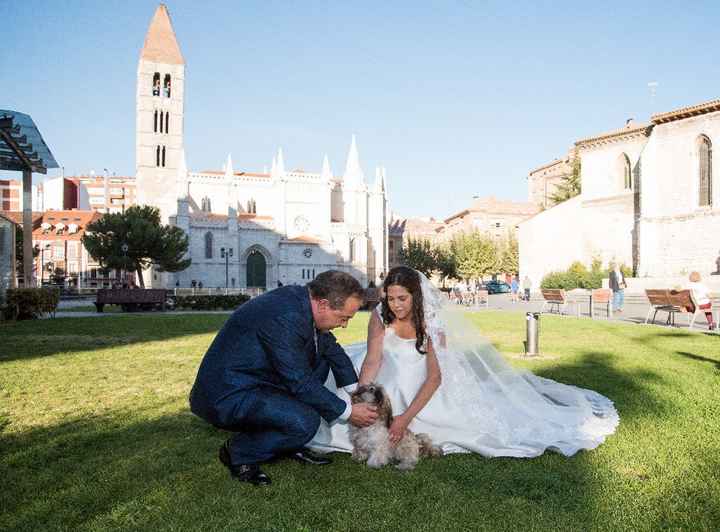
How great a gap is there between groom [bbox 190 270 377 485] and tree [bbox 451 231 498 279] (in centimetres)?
5622

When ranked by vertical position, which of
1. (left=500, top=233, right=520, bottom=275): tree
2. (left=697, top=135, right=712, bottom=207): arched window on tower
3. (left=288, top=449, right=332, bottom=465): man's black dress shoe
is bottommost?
(left=288, top=449, right=332, bottom=465): man's black dress shoe

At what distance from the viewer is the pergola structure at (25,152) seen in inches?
616

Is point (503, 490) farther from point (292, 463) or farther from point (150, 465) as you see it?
point (150, 465)

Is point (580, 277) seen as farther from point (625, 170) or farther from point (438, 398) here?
point (438, 398)

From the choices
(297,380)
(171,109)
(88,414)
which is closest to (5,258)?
(88,414)

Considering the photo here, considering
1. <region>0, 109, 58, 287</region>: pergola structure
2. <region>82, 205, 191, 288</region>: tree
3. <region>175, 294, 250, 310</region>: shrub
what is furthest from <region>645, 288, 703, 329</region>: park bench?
<region>82, 205, 191, 288</region>: tree

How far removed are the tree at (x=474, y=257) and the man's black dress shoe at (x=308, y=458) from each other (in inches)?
2199

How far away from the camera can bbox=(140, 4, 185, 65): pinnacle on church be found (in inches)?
2598

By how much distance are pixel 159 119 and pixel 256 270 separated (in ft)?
68.4

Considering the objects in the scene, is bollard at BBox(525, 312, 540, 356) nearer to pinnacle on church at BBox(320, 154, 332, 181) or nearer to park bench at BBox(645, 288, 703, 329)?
park bench at BBox(645, 288, 703, 329)

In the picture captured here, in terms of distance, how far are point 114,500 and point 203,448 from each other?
115 centimetres

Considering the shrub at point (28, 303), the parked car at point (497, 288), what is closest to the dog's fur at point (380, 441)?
the shrub at point (28, 303)

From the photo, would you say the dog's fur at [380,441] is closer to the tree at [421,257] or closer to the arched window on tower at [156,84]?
the tree at [421,257]

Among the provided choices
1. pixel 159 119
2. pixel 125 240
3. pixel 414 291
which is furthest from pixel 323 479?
pixel 159 119
